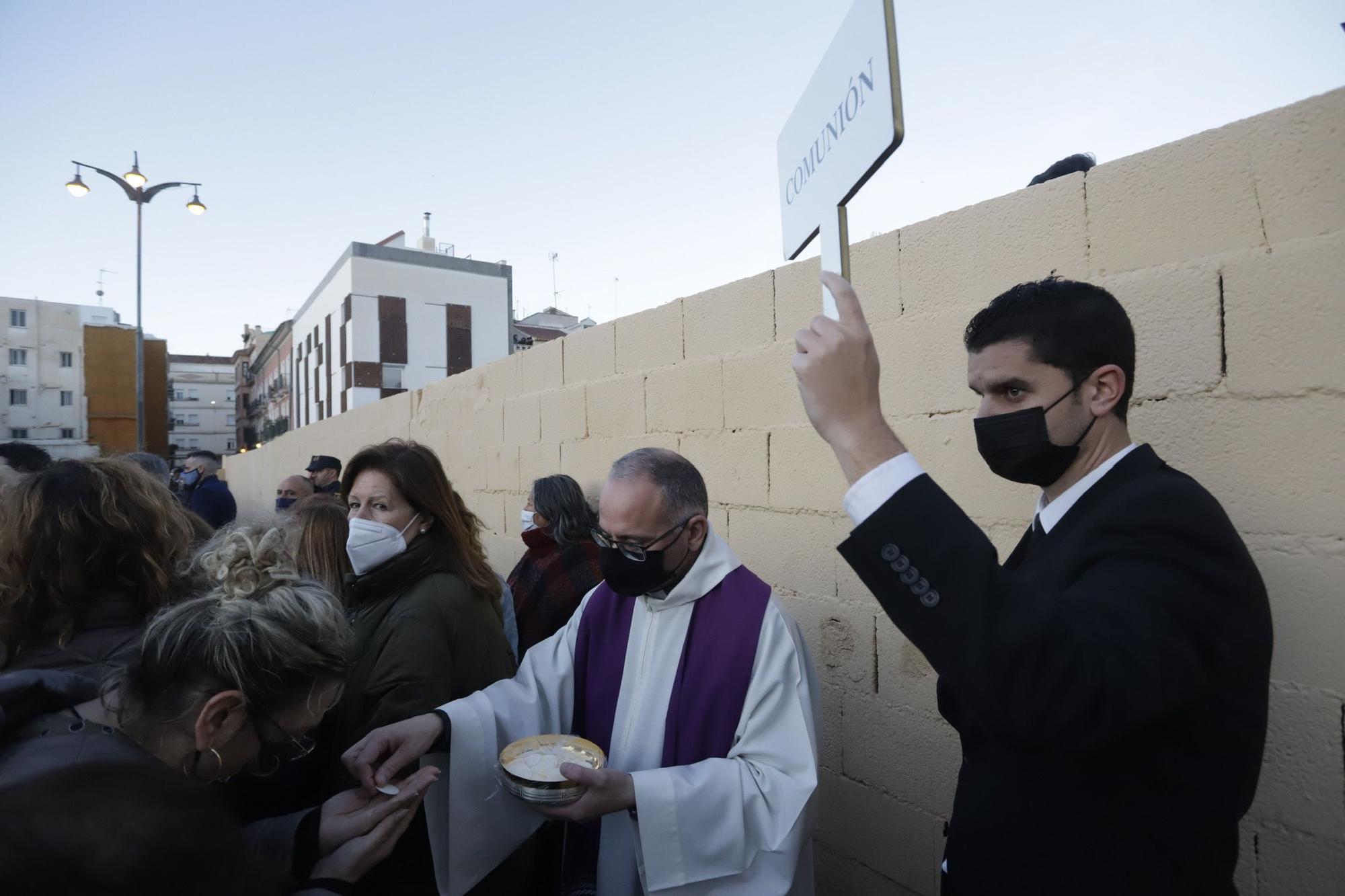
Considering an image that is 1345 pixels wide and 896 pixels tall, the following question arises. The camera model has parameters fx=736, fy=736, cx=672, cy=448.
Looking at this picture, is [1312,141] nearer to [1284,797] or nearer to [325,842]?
[1284,797]

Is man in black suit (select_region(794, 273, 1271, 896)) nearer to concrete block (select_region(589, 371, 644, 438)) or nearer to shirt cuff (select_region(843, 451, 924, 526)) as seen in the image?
shirt cuff (select_region(843, 451, 924, 526))

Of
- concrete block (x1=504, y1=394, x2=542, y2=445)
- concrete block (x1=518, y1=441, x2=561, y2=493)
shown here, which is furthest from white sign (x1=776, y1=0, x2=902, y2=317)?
concrete block (x1=504, y1=394, x2=542, y2=445)

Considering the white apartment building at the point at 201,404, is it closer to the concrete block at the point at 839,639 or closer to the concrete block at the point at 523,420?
the concrete block at the point at 523,420

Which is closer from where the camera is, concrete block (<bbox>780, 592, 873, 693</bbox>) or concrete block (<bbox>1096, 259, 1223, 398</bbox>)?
concrete block (<bbox>1096, 259, 1223, 398</bbox>)

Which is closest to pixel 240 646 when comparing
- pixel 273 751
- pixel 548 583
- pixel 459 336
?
pixel 273 751

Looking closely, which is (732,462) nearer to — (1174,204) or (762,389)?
(762,389)

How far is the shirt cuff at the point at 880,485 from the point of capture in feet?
3.31

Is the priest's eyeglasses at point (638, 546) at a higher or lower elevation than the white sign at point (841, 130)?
lower

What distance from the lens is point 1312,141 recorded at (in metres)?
1.63

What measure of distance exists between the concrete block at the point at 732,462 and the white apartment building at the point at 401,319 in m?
25.7

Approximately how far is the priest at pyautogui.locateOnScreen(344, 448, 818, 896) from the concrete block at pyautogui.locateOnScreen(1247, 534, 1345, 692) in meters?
1.10

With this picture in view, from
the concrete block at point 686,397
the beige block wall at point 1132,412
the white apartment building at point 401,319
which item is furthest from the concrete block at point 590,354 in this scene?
the white apartment building at point 401,319

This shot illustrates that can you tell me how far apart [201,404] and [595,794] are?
7727 cm

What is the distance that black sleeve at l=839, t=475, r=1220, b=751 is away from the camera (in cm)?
95
